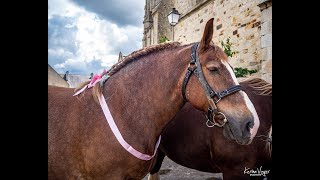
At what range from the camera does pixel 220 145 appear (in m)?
2.59

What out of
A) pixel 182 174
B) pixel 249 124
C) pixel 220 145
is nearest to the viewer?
pixel 249 124

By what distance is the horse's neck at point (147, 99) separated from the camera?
79.3 inches

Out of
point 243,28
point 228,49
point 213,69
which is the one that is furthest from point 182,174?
point 243,28

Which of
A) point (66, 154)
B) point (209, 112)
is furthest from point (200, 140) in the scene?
point (66, 154)

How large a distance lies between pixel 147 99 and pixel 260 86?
4.96ft

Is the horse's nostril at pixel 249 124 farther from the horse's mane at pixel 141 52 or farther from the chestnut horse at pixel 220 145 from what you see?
the horse's mane at pixel 141 52

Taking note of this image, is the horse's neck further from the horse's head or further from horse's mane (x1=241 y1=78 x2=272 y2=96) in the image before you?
horse's mane (x1=241 y1=78 x2=272 y2=96)

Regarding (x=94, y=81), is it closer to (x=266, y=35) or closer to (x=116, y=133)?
(x=116, y=133)

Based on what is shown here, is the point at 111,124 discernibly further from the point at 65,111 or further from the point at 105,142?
the point at 65,111

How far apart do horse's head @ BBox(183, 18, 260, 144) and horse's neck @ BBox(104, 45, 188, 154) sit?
14 centimetres

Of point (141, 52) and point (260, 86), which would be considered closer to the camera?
point (141, 52)

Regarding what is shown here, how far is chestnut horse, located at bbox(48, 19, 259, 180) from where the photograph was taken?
1.87 m

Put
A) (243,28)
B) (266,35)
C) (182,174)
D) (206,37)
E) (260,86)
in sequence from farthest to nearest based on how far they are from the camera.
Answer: (243,28) → (266,35) → (182,174) → (260,86) → (206,37)

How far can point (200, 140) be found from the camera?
276cm
